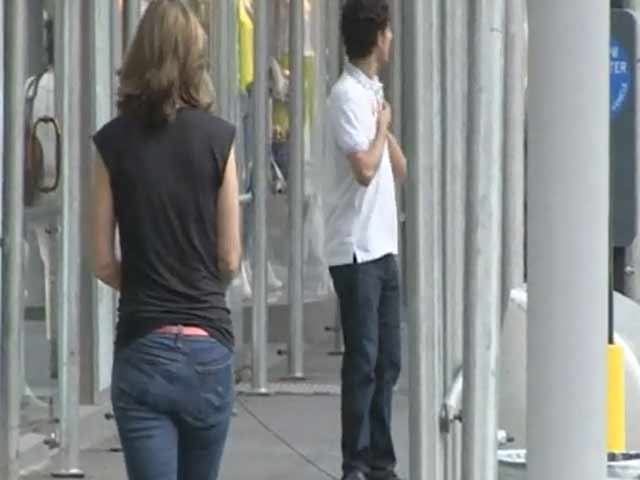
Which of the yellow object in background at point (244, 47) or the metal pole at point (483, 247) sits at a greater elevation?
the yellow object in background at point (244, 47)

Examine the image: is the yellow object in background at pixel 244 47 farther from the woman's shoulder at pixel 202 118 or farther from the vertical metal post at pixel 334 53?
the woman's shoulder at pixel 202 118

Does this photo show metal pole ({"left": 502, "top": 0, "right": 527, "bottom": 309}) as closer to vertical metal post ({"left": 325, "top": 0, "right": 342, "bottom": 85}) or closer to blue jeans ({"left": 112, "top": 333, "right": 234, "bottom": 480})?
blue jeans ({"left": 112, "top": 333, "right": 234, "bottom": 480})

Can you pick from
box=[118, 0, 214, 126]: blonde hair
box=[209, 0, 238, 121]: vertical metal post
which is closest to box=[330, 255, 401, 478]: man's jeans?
box=[118, 0, 214, 126]: blonde hair

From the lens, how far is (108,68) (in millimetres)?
8742

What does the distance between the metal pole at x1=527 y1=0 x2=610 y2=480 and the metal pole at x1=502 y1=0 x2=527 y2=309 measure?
9.64 feet

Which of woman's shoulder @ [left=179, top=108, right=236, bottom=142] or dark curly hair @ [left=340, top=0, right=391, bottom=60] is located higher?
dark curly hair @ [left=340, top=0, right=391, bottom=60]

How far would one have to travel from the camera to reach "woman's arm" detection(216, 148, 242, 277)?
467 centimetres

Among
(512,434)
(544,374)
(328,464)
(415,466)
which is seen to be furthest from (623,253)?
(544,374)

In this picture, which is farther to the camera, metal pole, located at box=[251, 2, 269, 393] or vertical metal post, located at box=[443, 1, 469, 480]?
metal pole, located at box=[251, 2, 269, 393]

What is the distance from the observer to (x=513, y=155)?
20.8 ft

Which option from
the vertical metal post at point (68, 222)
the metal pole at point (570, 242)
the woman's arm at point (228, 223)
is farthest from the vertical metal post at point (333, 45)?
the metal pole at point (570, 242)

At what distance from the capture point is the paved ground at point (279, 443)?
8008 millimetres

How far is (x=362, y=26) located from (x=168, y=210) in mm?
2602

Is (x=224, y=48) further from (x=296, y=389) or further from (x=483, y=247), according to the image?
(x=483, y=247)
